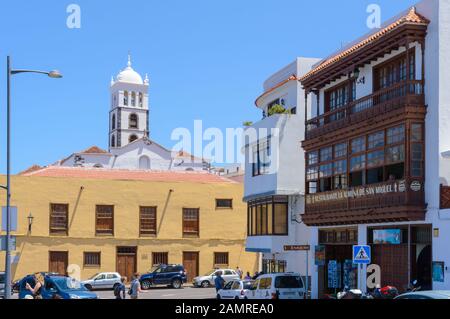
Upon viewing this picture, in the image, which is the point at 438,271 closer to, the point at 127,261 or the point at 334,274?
the point at 334,274

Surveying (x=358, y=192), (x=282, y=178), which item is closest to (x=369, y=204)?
(x=358, y=192)

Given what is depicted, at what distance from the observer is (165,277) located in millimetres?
46938

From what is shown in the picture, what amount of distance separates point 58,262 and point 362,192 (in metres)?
27.9

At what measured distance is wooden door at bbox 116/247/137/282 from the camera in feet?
167

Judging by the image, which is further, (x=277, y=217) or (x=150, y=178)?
(x=150, y=178)

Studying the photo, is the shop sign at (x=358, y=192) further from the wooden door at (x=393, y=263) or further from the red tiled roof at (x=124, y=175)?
the red tiled roof at (x=124, y=175)

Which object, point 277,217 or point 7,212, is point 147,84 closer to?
point 277,217

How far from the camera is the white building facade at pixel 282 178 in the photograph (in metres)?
38.1

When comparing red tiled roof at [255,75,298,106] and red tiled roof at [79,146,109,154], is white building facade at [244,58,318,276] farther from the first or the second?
red tiled roof at [79,146,109,154]

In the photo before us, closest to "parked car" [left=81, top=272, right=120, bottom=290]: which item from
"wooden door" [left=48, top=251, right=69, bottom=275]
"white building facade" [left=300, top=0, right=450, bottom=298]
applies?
"wooden door" [left=48, top=251, right=69, bottom=275]

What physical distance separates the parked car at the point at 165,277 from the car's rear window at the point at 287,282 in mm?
20174

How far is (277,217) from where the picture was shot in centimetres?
3862
